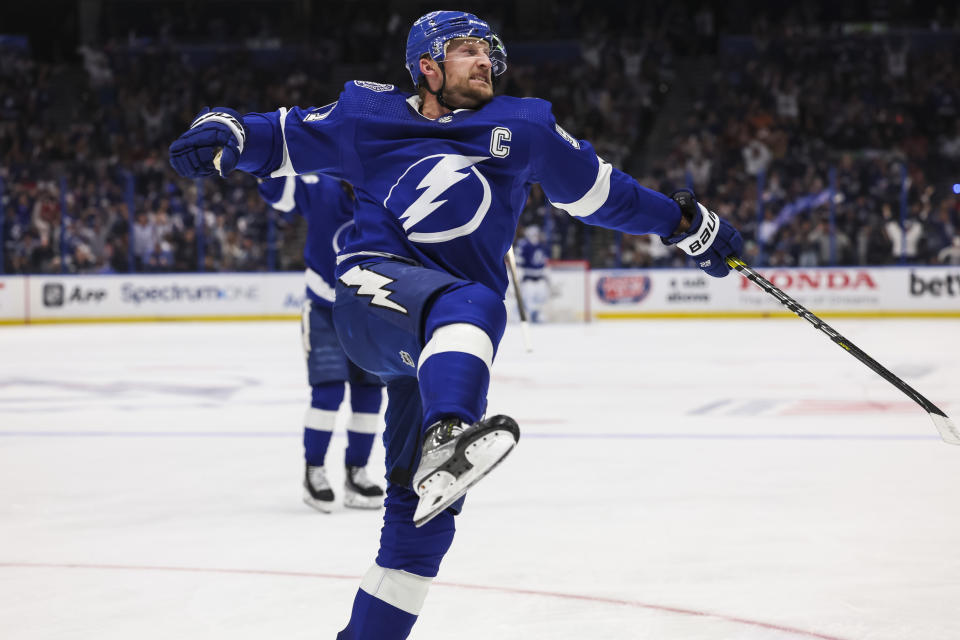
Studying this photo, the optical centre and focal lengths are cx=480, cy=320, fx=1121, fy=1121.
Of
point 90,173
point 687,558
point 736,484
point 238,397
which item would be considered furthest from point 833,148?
point 687,558

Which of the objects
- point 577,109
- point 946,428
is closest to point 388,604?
point 946,428

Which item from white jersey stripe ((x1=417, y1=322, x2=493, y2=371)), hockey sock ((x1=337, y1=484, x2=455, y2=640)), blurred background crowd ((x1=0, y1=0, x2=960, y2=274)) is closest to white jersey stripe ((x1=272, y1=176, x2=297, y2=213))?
hockey sock ((x1=337, y1=484, x2=455, y2=640))

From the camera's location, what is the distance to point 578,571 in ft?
9.86

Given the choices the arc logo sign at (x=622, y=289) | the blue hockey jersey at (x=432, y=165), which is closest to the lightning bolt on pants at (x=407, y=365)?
the blue hockey jersey at (x=432, y=165)

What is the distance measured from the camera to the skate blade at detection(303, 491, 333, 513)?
3941mm

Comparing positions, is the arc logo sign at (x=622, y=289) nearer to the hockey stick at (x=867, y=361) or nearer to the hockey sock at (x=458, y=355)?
the hockey stick at (x=867, y=361)

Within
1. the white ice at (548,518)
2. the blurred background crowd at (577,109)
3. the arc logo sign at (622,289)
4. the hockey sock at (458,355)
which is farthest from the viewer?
the arc logo sign at (622,289)

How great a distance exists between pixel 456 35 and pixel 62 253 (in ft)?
43.2

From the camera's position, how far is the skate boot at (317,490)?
13.0 ft

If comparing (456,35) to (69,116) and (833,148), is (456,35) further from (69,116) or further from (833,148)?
(69,116)

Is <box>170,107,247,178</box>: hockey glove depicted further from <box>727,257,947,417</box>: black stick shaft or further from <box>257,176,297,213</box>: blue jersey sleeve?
<box>257,176,297,213</box>: blue jersey sleeve

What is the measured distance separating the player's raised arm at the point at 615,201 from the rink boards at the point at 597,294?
1189cm

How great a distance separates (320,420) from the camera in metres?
4.17

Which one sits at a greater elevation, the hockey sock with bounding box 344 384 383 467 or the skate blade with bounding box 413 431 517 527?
the skate blade with bounding box 413 431 517 527
